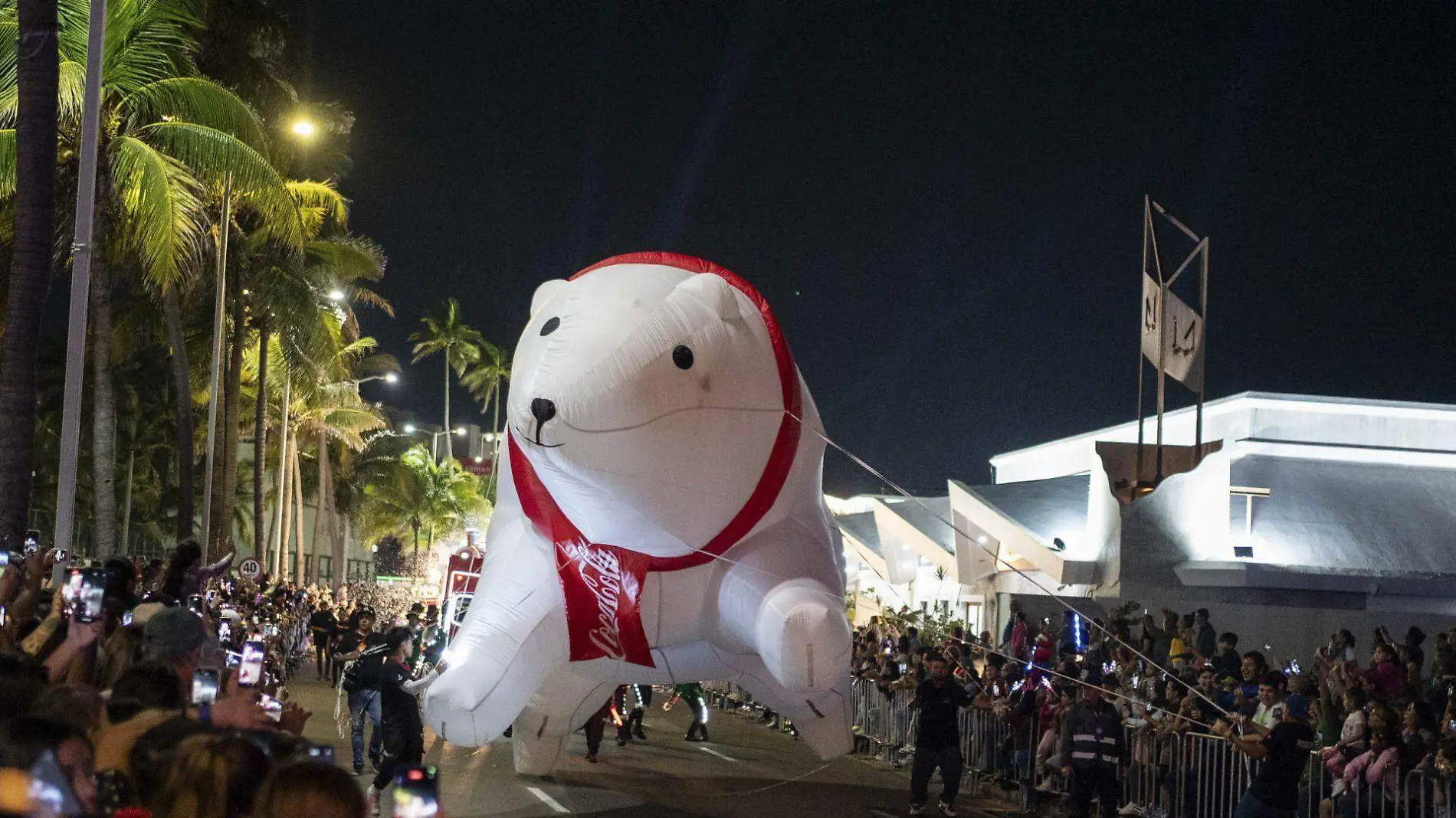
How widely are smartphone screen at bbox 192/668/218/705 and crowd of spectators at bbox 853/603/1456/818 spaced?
6332 mm

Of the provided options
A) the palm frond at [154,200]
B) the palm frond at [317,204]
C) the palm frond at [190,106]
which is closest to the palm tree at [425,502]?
the palm frond at [317,204]

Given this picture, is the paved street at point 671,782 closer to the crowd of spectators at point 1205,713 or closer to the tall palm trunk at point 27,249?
the crowd of spectators at point 1205,713

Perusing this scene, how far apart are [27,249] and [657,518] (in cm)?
646

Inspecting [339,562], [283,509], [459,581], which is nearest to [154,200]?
[459,581]

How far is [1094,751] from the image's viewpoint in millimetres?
12445

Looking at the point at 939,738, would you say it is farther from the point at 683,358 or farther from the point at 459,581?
the point at 459,581

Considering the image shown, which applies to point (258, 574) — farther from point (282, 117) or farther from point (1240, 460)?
point (1240, 460)

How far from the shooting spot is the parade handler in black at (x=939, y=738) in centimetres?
1310

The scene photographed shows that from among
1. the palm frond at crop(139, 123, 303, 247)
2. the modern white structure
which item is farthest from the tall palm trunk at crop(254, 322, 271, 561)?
the modern white structure

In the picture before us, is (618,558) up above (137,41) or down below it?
below

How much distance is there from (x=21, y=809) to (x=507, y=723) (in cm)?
763

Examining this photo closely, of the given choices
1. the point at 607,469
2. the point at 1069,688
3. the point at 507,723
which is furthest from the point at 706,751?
the point at 607,469

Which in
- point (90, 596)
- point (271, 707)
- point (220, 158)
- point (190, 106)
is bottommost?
point (271, 707)

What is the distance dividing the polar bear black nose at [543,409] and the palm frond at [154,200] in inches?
428
